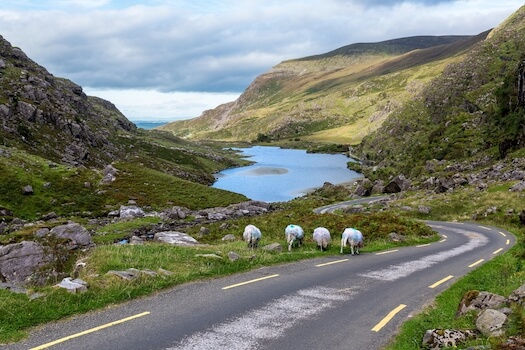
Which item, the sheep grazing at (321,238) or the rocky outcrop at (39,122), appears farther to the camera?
the rocky outcrop at (39,122)

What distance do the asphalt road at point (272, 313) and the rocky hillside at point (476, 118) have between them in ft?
267

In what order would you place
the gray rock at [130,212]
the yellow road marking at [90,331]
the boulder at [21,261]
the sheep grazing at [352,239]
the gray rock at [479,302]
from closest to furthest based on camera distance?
the yellow road marking at [90,331]
the gray rock at [479,302]
the boulder at [21,261]
the sheep grazing at [352,239]
the gray rock at [130,212]

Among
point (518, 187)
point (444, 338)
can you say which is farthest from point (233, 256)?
point (518, 187)

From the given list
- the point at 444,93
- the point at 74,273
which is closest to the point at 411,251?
the point at 74,273

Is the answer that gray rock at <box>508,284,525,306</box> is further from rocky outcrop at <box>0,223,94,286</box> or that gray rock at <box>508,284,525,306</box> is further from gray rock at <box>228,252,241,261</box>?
rocky outcrop at <box>0,223,94,286</box>

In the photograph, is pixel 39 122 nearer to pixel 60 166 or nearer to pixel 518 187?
pixel 60 166

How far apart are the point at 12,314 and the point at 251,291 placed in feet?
28.4

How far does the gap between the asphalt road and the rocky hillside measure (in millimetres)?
81491

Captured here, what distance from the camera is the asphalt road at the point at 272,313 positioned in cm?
1186

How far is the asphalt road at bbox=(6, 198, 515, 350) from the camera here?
1186 centimetres

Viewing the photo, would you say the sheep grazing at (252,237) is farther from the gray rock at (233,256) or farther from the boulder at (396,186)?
the boulder at (396,186)

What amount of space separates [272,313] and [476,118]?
139330mm

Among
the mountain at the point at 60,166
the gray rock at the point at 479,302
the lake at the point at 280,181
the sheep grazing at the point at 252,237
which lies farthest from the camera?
the lake at the point at 280,181

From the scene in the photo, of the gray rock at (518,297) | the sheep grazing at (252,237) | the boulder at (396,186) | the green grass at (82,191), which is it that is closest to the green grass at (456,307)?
the gray rock at (518,297)
